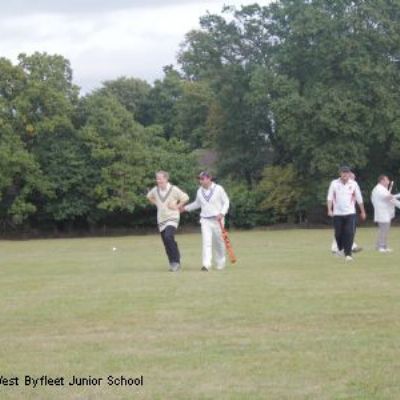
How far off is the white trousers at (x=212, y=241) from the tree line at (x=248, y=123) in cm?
3338

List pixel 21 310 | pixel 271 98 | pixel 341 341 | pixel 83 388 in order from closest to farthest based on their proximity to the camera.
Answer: pixel 83 388, pixel 341 341, pixel 21 310, pixel 271 98

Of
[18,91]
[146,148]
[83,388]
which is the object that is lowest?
[83,388]

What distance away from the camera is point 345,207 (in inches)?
734

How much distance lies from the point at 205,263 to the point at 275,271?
1.42 meters

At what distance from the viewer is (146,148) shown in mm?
55031

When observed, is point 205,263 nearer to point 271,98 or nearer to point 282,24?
point 271,98

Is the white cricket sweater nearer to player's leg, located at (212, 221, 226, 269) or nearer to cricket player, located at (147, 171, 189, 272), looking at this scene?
cricket player, located at (147, 171, 189, 272)

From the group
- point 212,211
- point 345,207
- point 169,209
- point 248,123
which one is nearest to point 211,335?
point 169,209

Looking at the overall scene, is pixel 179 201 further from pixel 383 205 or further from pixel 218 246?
pixel 383 205

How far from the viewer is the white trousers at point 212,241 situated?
54.8 feet

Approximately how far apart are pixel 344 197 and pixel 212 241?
3498mm

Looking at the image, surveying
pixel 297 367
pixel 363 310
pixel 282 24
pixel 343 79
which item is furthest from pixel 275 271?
pixel 282 24

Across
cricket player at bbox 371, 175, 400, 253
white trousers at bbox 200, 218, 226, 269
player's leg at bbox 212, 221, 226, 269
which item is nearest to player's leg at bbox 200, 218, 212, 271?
white trousers at bbox 200, 218, 226, 269

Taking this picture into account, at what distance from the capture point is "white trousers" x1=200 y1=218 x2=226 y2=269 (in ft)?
54.8
